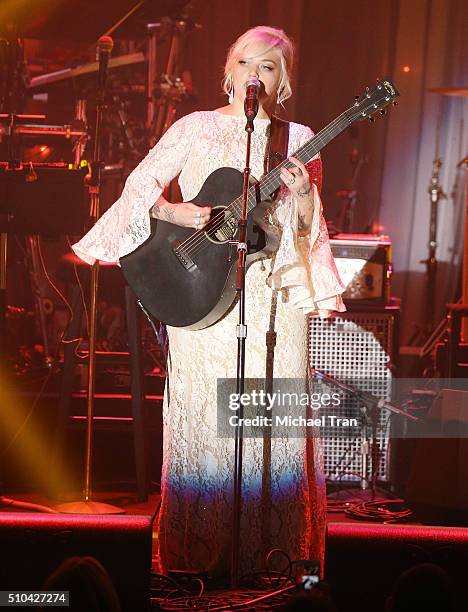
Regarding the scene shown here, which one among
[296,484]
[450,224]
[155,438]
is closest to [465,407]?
[296,484]

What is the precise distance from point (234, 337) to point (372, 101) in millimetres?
988

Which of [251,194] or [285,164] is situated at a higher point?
[285,164]

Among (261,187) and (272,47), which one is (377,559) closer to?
(261,187)

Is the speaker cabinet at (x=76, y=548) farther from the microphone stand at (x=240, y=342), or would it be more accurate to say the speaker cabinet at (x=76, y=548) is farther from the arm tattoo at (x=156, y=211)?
the arm tattoo at (x=156, y=211)

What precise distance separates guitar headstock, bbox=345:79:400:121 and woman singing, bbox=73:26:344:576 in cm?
28

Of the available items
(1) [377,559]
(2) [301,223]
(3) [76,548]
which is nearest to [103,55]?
(2) [301,223]

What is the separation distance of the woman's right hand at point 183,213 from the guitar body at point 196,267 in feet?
0.11

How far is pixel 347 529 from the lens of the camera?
2.75 m

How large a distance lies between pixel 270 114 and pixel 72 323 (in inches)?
74.3

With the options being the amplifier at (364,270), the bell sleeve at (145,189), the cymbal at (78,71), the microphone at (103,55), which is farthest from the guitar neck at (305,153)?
the cymbal at (78,71)

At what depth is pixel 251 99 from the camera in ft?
10.5

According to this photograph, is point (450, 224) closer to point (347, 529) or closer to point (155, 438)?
point (155, 438)

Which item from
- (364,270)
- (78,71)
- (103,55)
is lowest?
(364,270)

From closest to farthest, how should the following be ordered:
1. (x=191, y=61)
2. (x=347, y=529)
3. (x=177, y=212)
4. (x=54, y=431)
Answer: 1. (x=347, y=529)
2. (x=177, y=212)
3. (x=54, y=431)
4. (x=191, y=61)
